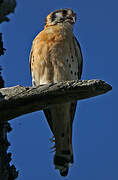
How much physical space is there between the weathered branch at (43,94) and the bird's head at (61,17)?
10.8ft

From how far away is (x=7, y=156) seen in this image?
318 cm

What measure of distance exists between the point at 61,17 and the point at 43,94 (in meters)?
3.51

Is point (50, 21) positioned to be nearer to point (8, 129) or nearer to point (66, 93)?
point (8, 129)

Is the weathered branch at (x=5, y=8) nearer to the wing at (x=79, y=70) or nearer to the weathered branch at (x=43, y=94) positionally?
the weathered branch at (x=43, y=94)

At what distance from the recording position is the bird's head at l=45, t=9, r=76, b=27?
5.95 meters

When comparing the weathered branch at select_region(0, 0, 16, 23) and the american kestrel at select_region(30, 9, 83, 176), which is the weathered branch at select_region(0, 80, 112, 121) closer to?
the weathered branch at select_region(0, 0, 16, 23)

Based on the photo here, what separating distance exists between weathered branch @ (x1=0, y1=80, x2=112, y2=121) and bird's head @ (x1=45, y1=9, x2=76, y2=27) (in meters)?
3.29

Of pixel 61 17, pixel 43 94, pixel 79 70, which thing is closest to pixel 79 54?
pixel 79 70

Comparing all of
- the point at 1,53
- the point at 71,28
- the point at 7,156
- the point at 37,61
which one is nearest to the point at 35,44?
the point at 37,61

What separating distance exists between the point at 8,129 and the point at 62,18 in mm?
3046

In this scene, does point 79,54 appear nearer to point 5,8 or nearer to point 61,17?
point 61,17

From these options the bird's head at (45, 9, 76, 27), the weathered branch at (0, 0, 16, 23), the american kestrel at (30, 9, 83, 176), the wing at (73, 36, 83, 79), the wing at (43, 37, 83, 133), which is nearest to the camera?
the weathered branch at (0, 0, 16, 23)

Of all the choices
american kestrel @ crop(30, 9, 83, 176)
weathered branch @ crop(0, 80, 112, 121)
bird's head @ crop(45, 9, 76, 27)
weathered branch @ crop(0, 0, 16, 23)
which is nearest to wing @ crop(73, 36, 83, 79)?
american kestrel @ crop(30, 9, 83, 176)

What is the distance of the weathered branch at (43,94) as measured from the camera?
8.90 ft
